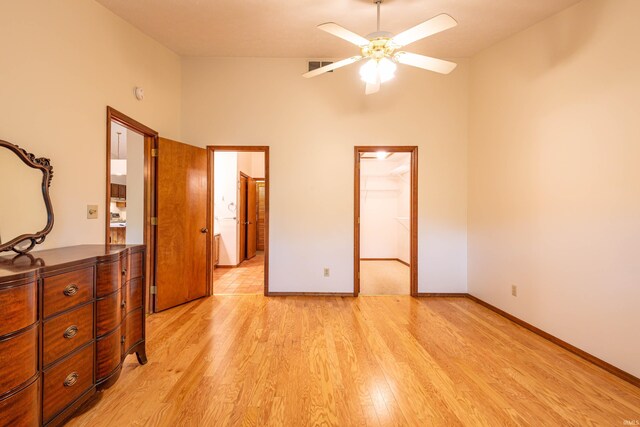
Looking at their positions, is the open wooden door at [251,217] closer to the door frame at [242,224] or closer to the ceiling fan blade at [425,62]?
the door frame at [242,224]

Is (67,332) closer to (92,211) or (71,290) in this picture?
(71,290)

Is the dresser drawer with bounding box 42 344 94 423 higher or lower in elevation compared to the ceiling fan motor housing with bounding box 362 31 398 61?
lower

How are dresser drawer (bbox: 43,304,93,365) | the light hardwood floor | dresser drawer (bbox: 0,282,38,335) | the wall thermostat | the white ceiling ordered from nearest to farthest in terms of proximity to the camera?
dresser drawer (bbox: 0,282,38,335)
dresser drawer (bbox: 43,304,93,365)
the light hardwood floor
the white ceiling
the wall thermostat

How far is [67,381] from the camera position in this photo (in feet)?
4.85

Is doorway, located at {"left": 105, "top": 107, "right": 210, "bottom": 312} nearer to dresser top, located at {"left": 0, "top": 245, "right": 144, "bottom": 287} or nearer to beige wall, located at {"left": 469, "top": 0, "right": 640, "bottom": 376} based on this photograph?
dresser top, located at {"left": 0, "top": 245, "right": 144, "bottom": 287}

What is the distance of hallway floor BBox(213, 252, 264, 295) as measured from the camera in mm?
4070

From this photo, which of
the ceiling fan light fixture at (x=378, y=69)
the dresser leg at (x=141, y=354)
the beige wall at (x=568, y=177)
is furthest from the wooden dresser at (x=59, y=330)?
the beige wall at (x=568, y=177)

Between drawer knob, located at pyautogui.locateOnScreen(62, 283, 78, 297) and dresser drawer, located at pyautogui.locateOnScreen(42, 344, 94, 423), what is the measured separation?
1.09ft

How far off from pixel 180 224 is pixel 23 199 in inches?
64.3

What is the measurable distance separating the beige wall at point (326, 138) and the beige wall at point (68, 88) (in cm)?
100

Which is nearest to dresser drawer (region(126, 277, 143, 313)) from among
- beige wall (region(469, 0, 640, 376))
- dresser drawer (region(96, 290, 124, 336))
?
dresser drawer (region(96, 290, 124, 336))

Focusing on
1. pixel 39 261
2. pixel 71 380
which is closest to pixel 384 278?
pixel 71 380

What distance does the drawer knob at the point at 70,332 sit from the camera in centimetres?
147

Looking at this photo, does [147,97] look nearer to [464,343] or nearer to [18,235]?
[18,235]
